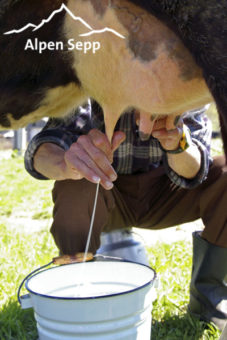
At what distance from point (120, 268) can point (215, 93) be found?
0.63 meters

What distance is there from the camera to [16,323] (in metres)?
1.70

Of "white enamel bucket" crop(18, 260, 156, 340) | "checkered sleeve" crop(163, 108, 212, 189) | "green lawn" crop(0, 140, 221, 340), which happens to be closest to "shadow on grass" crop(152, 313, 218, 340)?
"green lawn" crop(0, 140, 221, 340)

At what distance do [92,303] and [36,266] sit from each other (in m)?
1.03

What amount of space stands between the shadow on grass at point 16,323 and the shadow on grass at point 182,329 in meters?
0.39

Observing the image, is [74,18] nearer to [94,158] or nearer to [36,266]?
[94,158]

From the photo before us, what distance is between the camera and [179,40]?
1030 mm

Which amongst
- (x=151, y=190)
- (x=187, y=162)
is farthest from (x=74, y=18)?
(x=151, y=190)

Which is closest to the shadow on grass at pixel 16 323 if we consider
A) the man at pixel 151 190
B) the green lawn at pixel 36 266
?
the green lawn at pixel 36 266

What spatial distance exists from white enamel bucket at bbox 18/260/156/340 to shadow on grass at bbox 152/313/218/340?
0.34 metres

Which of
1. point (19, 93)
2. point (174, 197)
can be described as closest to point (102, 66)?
point (19, 93)

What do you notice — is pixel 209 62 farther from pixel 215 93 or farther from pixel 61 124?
pixel 61 124

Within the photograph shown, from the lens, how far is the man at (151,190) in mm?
Answer: 1738

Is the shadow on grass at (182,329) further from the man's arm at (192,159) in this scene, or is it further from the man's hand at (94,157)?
the man's hand at (94,157)

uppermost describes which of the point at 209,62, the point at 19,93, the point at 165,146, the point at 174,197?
the point at 209,62
